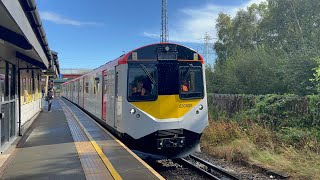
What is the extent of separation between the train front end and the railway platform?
0.73 m

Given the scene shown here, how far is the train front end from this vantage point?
8344mm

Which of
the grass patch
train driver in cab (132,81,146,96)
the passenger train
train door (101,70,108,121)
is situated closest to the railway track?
the passenger train

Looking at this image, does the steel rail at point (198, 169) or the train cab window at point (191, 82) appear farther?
the train cab window at point (191, 82)

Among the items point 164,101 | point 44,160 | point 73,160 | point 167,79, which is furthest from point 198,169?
point 44,160

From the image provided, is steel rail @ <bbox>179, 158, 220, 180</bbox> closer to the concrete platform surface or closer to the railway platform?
the railway platform

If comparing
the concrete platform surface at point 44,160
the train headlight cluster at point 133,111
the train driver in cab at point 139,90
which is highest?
the train driver in cab at point 139,90

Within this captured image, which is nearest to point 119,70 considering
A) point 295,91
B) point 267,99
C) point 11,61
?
point 11,61

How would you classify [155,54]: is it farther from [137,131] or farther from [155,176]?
[155,176]

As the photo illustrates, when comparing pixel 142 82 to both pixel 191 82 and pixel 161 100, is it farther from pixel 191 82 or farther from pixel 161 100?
pixel 191 82

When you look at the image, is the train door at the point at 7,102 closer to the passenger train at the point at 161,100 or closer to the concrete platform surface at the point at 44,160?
the concrete platform surface at the point at 44,160

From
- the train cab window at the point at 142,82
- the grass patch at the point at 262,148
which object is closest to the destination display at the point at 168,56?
the train cab window at the point at 142,82

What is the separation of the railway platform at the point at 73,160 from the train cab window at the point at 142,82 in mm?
1329

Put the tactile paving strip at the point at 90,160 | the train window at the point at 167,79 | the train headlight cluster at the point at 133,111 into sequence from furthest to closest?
the train window at the point at 167,79 → the train headlight cluster at the point at 133,111 → the tactile paving strip at the point at 90,160

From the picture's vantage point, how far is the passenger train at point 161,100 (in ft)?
27.4
